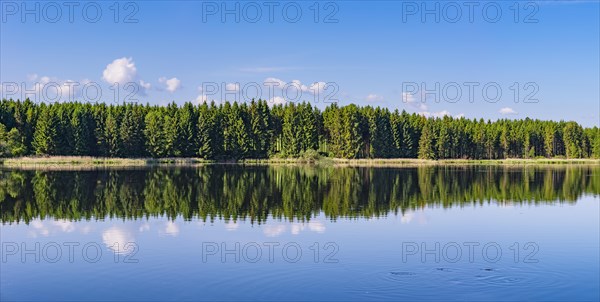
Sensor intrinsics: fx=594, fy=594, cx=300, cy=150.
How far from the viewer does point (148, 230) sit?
26641 millimetres

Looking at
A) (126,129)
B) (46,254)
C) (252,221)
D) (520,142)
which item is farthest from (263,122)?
(46,254)

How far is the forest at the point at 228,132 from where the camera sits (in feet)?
367

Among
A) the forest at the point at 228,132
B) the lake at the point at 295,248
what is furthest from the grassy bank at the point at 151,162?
the lake at the point at 295,248

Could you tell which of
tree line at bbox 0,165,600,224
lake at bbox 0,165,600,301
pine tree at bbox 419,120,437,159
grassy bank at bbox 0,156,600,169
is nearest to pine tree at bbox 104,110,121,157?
grassy bank at bbox 0,156,600,169

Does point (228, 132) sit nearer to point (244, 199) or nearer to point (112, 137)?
point (112, 137)

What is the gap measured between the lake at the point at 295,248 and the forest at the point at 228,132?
73.9 meters

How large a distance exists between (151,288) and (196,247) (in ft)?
20.3

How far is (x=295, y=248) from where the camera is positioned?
73.3 ft

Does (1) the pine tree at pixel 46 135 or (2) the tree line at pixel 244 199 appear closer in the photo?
(2) the tree line at pixel 244 199

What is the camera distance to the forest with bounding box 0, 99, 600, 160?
11194 cm

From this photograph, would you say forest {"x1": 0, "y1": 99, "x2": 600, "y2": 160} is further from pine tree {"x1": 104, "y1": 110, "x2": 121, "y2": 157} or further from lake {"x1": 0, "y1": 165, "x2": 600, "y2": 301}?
lake {"x1": 0, "y1": 165, "x2": 600, "y2": 301}

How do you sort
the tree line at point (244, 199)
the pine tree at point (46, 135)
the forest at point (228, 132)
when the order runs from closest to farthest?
the tree line at point (244, 199) → the pine tree at point (46, 135) → the forest at point (228, 132)

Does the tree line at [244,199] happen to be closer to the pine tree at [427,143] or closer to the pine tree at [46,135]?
the pine tree at [46,135]

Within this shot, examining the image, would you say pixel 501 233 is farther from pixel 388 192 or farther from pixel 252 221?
pixel 388 192
